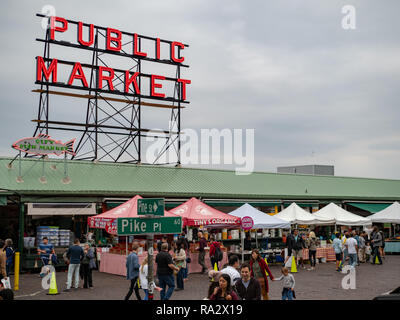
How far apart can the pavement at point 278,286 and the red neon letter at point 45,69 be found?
11.8m

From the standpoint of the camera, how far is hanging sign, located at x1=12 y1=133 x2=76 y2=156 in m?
21.9

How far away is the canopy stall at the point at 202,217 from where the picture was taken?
1938 centimetres

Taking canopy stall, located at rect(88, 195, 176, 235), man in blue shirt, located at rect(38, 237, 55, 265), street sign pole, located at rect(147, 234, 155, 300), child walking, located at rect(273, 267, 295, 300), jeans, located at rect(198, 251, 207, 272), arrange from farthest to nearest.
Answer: jeans, located at rect(198, 251, 207, 272) → man in blue shirt, located at rect(38, 237, 55, 265) → canopy stall, located at rect(88, 195, 176, 235) → child walking, located at rect(273, 267, 295, 300) → street sign pole, located at rect(147, 234, 155, 300)

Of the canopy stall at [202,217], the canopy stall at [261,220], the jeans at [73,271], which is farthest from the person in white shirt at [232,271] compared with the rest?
the canopy stall at [261,220]

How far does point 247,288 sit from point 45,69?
22.1 metres

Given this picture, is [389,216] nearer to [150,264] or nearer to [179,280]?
[179,280]

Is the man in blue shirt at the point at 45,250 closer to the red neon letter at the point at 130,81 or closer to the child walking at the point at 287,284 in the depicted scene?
the child walking at the point at 287,284

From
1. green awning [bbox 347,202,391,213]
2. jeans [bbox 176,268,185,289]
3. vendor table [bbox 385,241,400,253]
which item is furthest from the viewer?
green awning [bbox 347,202,391,213]

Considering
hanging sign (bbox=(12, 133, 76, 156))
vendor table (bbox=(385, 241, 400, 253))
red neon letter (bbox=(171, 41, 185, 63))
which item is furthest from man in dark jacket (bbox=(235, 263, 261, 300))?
red neon letter (bbox=(171, 41, 185, 63))

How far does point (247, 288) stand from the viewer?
793cm

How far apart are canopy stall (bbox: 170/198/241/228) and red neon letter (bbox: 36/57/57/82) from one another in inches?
473

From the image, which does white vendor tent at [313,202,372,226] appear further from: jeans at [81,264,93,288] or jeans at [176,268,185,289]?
jeans at [81,264,93,288]

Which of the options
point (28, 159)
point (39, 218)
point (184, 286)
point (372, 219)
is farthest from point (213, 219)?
point (372, 219)

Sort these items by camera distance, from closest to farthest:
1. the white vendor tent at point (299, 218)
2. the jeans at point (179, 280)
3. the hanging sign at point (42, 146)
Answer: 1. the jeans at point (179, 280)
2. the hanging sign at point (42, 146)
3. the white vendor tent at point (299, 218)
